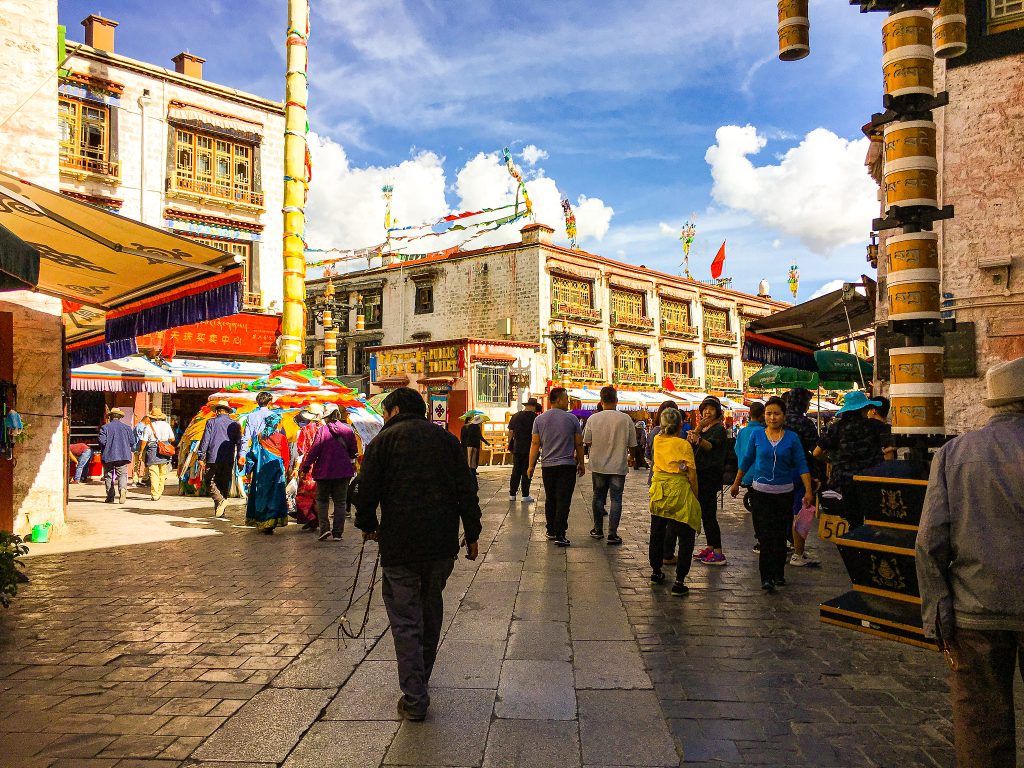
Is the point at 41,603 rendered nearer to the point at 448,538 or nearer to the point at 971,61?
the point at 448,538

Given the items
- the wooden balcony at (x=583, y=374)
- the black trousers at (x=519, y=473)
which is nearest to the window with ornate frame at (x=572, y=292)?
the wooden balcony at (x=583, y=374)

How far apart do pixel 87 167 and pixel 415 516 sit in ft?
70.1

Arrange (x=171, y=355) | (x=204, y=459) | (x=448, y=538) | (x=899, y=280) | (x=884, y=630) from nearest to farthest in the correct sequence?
(x=448, y=538) < (x=884, y=630) < (x=899, y=280) < (x=204, y=459) < (x=171, y=355)

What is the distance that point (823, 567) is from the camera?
7.48m

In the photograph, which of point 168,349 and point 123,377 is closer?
point 123,377

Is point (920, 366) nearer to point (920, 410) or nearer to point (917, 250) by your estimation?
point (920, 410)

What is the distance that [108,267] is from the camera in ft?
27.3

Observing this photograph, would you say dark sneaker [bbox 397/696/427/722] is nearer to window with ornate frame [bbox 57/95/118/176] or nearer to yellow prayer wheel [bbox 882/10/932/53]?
yellow prayer wheel [bbox 882/10/932/53]

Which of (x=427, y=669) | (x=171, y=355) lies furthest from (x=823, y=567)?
(x=171, y=355)

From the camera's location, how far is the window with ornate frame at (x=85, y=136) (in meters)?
20.3

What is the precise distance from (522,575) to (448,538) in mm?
3200

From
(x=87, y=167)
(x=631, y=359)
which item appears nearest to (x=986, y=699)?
(x=87, y=167)

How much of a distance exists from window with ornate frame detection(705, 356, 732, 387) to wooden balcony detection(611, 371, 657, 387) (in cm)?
624

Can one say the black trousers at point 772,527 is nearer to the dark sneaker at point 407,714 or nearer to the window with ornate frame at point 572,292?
the dark sneaker at point 407,714
